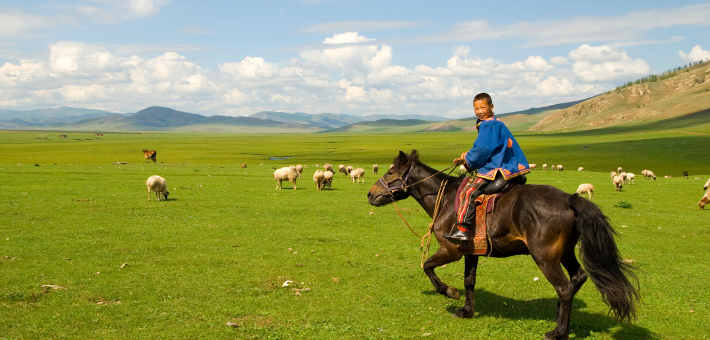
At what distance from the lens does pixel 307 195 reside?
2925 centimetres

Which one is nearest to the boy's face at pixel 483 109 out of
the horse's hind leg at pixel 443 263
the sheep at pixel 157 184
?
the horse's hind leg at pixel 443 263

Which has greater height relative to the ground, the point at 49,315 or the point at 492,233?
the point at 492,233

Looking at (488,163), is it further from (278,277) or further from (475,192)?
(278,277)

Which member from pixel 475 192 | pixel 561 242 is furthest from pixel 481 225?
pixel 561 242

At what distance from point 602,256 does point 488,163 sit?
237cm

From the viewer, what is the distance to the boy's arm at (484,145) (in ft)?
27.4

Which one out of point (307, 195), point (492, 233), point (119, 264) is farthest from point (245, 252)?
point (307, 195)

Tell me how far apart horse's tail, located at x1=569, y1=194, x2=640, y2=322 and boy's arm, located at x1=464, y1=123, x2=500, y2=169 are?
1.54m

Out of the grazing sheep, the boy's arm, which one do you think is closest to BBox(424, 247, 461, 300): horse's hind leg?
the boy's arm

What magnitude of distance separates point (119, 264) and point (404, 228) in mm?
10540

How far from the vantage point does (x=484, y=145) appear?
8352 mm

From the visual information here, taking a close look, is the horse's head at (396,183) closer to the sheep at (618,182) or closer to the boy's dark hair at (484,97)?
the boy's dark hair at (484,97)

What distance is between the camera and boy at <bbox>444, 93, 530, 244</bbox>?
27.5 ft

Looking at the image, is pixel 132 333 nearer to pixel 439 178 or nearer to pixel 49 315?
pixel 49 315
